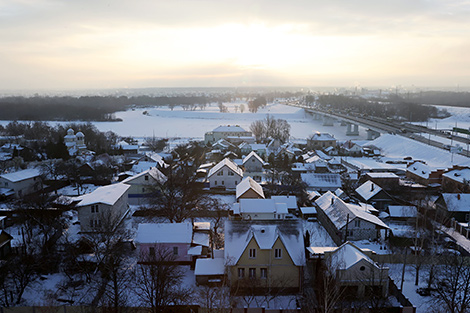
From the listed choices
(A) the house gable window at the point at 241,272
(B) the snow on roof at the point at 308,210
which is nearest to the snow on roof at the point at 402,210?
(B) the snow on roof at the point at 308,210

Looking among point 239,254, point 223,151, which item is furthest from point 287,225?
point 223,151

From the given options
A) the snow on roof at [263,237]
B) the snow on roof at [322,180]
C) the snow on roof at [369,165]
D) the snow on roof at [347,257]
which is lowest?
the snow on roof at [369,165]

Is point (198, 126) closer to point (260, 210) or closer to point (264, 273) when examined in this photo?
point (260, 210)

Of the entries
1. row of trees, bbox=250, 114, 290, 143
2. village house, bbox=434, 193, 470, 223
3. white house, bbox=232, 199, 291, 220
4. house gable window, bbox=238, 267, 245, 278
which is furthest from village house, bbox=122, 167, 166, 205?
row of trees, bbox=250, 114, 290, 143

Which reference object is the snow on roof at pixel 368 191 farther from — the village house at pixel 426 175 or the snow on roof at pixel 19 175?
the snow on roof at pixel 19 175

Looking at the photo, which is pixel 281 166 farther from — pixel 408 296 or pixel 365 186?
pixel 408 296

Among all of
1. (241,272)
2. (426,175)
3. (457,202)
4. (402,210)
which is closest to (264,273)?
(241,272)
